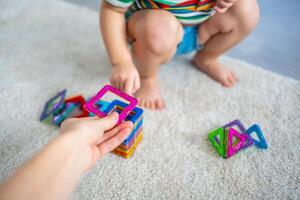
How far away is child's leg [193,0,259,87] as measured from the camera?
79 cm

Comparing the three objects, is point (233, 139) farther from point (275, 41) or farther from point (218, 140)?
point (275, 41)

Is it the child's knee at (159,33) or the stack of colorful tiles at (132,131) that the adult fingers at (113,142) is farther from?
the child's knee at (159,33)

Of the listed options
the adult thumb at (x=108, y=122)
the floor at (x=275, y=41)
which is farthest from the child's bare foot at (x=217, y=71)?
the adult thumb at (x=108, y=122)

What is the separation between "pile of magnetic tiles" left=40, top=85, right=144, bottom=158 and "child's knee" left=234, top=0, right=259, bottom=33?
1.26 ft

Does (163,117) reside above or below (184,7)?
below

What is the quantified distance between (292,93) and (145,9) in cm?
50

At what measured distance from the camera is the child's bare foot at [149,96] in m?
0.81

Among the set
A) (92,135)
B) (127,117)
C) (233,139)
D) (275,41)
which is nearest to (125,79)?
(127,117)

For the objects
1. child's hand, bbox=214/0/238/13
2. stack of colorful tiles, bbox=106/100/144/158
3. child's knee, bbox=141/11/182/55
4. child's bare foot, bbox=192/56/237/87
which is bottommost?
child's bare foot, bbox=192/56/237/87

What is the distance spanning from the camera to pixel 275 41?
41.8 inches

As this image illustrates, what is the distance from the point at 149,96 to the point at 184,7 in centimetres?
25

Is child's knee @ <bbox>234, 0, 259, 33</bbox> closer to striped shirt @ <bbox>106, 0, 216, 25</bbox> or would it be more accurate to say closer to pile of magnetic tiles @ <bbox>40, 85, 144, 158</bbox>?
striped shirt @ <bbox>106, 0, 216, 25</bbox>

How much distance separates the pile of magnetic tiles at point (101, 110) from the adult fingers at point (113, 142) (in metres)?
0.02

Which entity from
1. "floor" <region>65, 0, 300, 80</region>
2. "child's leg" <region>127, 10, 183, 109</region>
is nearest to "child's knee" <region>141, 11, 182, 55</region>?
"child's leg" <region>127, 10, 183, 109</region>
